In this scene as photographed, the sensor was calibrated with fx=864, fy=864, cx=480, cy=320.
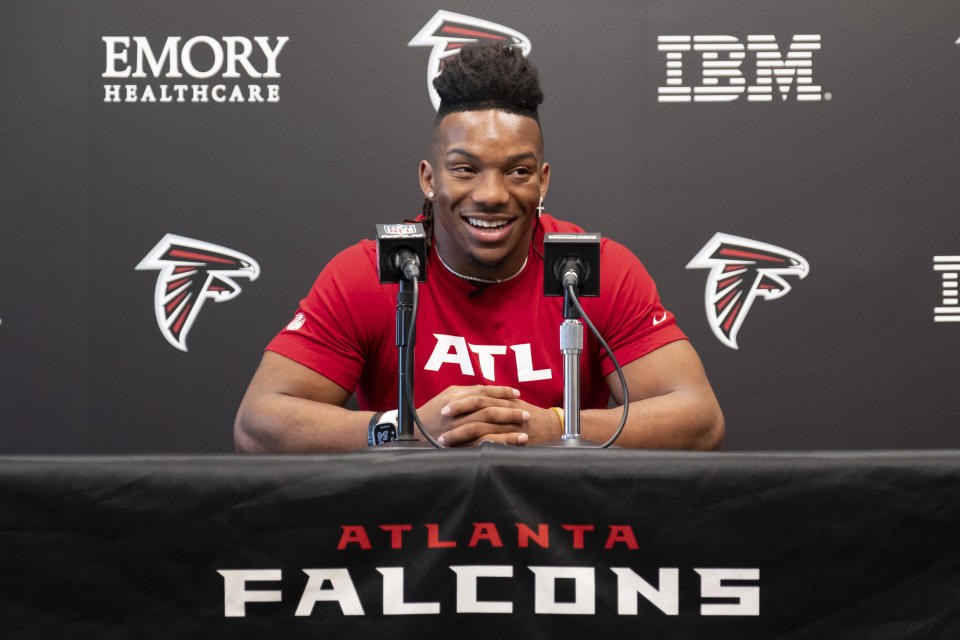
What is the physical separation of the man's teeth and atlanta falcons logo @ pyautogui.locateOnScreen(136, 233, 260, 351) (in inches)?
35.9

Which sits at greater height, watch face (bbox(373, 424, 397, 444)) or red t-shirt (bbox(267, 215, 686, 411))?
red t-shirt (bbox(267, 215, 686, 411))

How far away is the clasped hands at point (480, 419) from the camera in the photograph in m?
1.37

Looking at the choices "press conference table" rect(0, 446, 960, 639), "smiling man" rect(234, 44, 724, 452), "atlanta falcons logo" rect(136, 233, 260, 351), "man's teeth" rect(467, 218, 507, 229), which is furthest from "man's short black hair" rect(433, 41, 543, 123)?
"press conference table" rect(0, 446, 960, 639)

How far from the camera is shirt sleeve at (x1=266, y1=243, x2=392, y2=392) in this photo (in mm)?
1759

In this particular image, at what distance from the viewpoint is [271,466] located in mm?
855

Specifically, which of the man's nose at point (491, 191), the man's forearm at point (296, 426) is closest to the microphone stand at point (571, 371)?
the man's forearm at point (296, 426)

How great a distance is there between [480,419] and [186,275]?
1.39 m

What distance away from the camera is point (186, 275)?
2453 mm

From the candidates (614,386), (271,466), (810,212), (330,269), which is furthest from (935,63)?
(271,466)

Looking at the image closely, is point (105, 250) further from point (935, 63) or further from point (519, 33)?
point (935, 63)

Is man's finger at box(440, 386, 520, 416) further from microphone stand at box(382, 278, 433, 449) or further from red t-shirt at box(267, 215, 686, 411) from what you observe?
red t-shirt at box(267, 215, 686, 411)

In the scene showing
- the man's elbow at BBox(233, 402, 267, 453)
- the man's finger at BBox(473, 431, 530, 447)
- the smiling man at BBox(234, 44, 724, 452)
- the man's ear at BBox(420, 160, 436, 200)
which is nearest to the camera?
the man's finger at BBox(473, 431, 530, 447)

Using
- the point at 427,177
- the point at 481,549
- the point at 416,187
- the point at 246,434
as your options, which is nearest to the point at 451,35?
the point at 416,187

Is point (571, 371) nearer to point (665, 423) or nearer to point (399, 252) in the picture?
point (399, 252)
